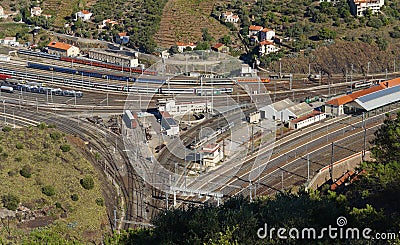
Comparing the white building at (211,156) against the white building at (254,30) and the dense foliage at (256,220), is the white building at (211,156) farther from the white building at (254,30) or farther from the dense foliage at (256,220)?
the white building at (254,30)

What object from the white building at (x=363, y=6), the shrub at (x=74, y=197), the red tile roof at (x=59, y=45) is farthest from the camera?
the white building at (x=363, y=6)

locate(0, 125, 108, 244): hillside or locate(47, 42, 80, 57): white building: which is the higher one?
locate(47, 42, 80, 57): white building

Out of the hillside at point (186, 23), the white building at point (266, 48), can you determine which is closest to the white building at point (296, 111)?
the white building at point (266, 48)

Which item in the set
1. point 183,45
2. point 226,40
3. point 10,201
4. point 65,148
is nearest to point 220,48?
point 226,40

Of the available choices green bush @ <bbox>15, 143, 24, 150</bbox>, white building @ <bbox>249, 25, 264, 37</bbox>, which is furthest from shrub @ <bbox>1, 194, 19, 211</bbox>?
white building @ <bbox>249, 25, 264, 37</bbox>

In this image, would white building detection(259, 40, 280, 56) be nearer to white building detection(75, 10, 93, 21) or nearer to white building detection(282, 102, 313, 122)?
white building detection(282, 102, 313, 122)
